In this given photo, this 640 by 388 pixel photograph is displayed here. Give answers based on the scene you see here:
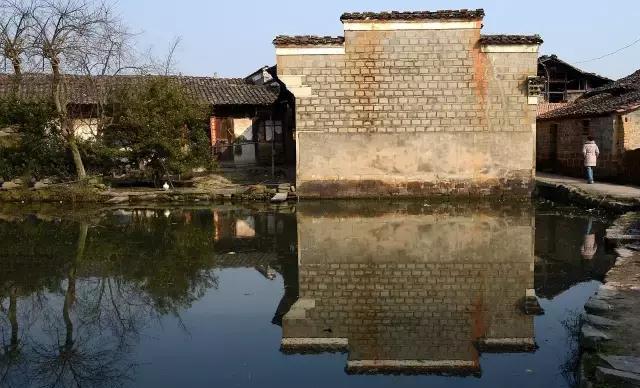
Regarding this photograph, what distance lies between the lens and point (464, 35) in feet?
49.9

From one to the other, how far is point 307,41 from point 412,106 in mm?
3345

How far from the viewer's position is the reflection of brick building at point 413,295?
5188 millimetres

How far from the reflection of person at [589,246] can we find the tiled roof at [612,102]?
7683 millimetres

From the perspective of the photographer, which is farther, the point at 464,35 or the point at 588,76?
the point at 588,76

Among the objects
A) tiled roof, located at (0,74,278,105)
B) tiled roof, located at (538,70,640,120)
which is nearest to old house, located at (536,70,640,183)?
tiled roof, located at (538,70,640,120)

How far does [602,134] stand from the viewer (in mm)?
17656

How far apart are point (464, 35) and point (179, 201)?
30.1 feet

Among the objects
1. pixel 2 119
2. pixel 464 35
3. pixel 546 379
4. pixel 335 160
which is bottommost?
pixel 546 379

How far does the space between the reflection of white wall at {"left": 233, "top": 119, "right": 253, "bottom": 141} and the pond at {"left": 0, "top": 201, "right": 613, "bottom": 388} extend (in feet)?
40.7

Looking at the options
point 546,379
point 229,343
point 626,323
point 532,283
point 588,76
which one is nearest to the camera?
point 546,379

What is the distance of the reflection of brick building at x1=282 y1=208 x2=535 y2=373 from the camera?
204 inches

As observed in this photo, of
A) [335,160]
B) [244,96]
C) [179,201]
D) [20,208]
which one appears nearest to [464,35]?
[335,160]

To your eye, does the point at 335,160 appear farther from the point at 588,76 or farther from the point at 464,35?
the point at 588,76

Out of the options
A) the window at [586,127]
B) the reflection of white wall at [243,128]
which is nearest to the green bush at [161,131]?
the reflection of white wall at [243,128]
